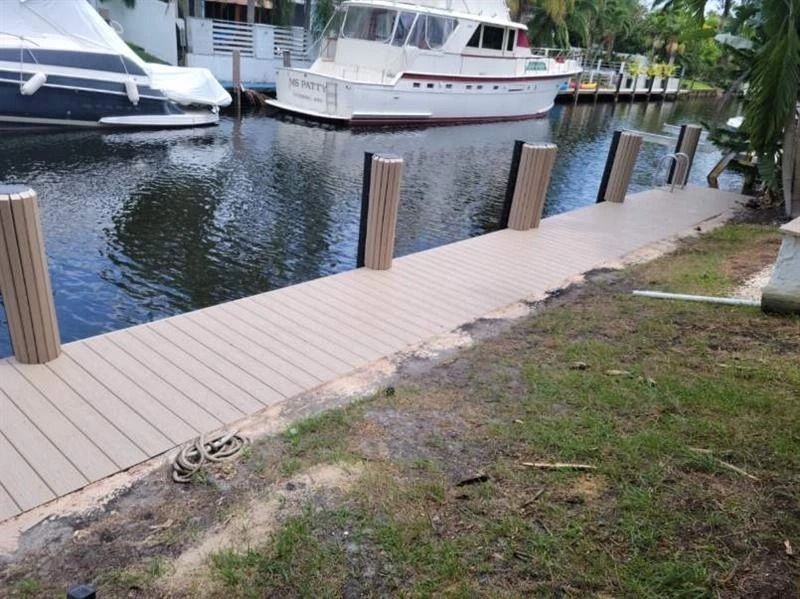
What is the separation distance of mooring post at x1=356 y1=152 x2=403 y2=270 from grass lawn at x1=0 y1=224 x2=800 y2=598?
6.79 ft

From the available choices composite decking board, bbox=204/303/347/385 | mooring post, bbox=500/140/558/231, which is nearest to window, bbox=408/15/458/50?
mooring post, bbox=500/140/558/231

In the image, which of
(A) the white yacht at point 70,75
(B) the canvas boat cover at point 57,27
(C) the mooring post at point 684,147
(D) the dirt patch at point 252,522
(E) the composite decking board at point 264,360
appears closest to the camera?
(D) the dirt patch at point 252,522

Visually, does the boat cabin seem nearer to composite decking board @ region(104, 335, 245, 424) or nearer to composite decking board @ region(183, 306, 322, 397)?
composite decking board @ region(183, 306, 322, 397)

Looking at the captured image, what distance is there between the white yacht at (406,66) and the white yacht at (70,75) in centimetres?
400

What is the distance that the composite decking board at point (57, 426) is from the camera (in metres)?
2.85

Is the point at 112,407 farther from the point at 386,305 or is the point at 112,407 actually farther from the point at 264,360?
the point at 386,305

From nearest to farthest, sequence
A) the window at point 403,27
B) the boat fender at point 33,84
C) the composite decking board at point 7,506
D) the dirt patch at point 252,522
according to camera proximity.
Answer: the dirt patch at point 252,522, the composite decking board at point 7,506, the boat fender at point 33,84, the window at point 403,27

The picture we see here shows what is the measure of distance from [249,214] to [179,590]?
287 inches

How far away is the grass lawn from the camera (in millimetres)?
2178

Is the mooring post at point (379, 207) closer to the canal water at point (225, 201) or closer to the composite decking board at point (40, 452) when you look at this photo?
the canal water at point (225, 201)

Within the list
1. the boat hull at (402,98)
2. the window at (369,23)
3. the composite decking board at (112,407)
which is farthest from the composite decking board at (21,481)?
the window at (369,23)

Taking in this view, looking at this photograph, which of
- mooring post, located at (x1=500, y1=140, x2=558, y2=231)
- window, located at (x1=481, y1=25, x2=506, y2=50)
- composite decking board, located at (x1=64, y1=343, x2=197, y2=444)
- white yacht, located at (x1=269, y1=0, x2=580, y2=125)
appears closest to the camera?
composite decking board, located at (x1=64, y1=343, x2=197, y2=444)

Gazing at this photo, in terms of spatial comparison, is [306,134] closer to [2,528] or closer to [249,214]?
[249,214]

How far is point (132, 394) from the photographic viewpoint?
136 inches
